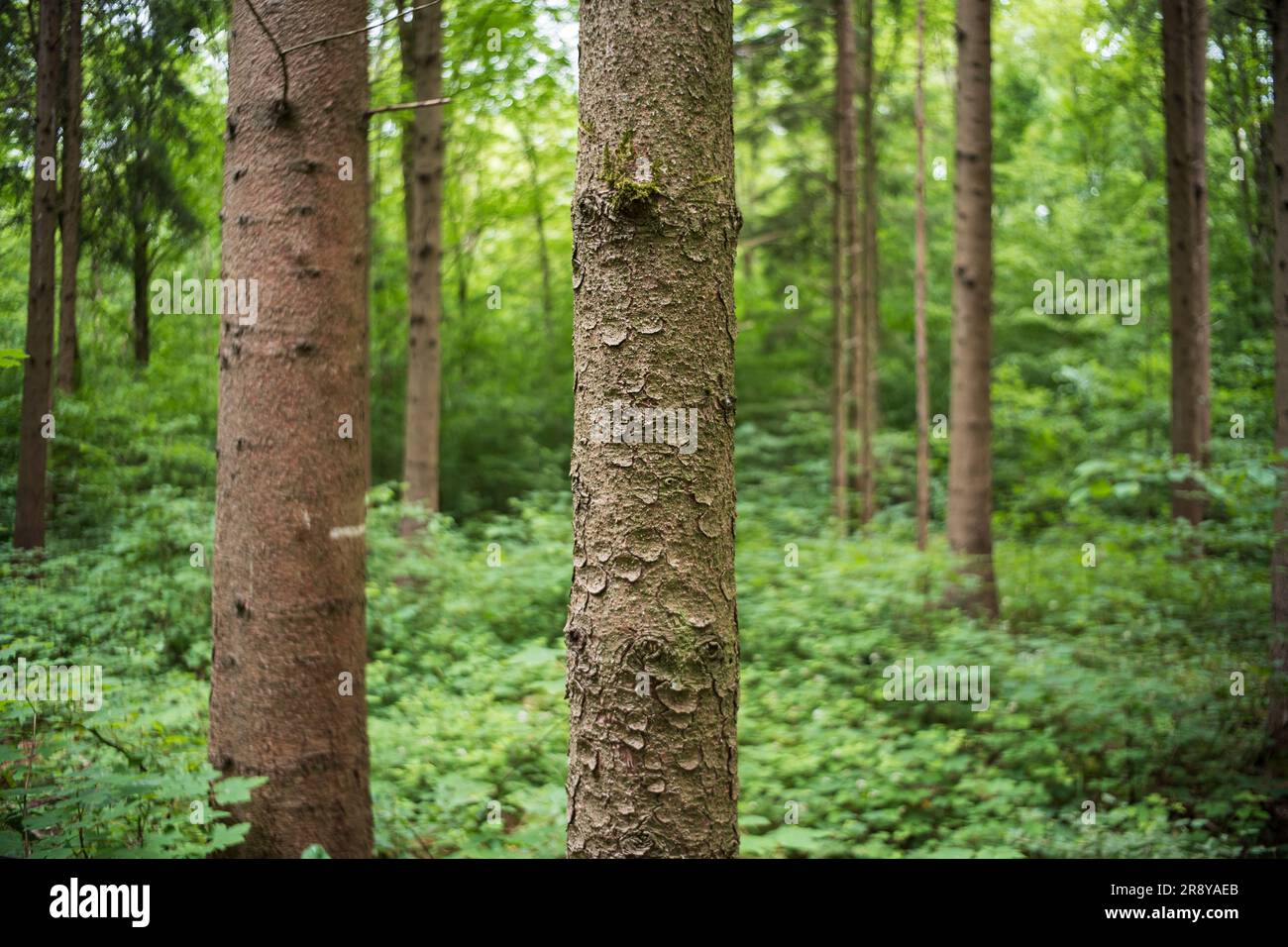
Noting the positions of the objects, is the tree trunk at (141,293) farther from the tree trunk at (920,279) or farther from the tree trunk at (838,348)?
the tree trunk at (838,348)

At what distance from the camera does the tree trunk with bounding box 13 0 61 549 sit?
545 cm

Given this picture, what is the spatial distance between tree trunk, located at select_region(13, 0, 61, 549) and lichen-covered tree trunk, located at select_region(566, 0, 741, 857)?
475 centimetres

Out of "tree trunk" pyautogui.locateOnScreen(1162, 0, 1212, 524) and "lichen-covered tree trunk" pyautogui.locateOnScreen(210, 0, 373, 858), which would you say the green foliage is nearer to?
"lichen-covered tree trunk" pyautogui.locateOnScreen(210, 0, 373, 858)

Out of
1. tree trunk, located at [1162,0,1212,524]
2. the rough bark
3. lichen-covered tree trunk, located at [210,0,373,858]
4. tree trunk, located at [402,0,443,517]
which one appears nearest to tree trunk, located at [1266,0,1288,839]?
tree trunk, located at [1162,0,1212,524]

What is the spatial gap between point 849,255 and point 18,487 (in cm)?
1415

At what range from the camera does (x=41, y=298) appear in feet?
18.3

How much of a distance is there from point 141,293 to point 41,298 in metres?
1.03

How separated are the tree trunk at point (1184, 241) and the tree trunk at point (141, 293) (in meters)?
11.0

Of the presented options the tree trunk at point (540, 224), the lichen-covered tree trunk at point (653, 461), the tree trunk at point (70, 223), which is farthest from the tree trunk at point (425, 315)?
the lichen-covered tree trunk at point (653, 461)

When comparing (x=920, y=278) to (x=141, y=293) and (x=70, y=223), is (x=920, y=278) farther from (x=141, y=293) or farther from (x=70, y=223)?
(x=70, y=223)

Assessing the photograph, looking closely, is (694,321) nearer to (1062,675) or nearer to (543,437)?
(1062,675)

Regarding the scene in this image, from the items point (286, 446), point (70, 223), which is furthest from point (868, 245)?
point (286, 446)

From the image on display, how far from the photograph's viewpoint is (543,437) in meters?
15.9

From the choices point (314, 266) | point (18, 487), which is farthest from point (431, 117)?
point (314, 266)
